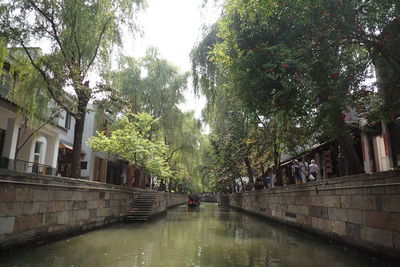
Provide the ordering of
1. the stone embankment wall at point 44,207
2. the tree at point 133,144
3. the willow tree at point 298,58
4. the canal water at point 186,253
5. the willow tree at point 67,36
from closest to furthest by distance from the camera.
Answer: the willow tree at point 298,58, the canal water at point 186,253, the stone embankment wall at point 44,207, the willow tree at point 67,36, the tree at point 133,144

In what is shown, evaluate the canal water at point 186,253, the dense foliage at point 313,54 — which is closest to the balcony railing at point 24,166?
the canal water at point 186,253

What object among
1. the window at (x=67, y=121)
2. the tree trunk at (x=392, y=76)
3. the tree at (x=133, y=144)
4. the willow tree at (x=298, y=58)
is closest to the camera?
the tree trunk at (x=392, y=76)

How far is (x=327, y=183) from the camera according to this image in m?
9.82

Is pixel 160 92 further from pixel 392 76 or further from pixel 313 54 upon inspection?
pixel 392 76

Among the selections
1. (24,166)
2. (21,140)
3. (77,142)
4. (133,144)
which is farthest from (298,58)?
(21,140)

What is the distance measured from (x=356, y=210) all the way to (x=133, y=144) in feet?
40.3

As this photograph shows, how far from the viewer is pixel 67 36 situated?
1079 cm

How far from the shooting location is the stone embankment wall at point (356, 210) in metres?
6.44

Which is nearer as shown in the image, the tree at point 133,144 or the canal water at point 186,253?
the canal water at point 186,253

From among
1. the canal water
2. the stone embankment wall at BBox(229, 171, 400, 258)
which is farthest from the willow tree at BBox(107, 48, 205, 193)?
the canal water

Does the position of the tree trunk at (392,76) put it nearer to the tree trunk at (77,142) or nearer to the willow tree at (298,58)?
the willow tree at (298,58)

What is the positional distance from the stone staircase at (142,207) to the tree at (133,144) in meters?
1.65

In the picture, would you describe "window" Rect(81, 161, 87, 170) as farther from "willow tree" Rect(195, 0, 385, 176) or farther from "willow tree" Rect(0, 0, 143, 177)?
"willow tree" Rect(195, 0, 385, 176)

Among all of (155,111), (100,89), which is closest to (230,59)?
(100,89)
